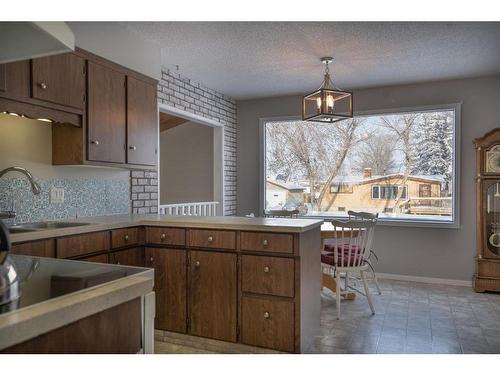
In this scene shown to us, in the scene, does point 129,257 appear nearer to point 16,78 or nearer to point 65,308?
point 16,78

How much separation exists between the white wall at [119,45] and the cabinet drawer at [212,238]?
5.03 feet

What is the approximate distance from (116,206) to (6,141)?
1.13 meters

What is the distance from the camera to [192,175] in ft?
20.9

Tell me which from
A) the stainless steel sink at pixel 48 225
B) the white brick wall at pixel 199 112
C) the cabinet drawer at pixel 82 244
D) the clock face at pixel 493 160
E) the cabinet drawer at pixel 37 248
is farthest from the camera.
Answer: the clock face at pixel 493 160

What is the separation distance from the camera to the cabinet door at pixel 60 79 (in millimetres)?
2490

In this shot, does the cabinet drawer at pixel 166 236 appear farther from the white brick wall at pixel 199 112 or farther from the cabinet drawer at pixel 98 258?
the white brick wall at pixel 199 112

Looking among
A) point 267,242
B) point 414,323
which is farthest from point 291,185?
point 267,242

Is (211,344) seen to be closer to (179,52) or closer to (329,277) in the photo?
(329,277)

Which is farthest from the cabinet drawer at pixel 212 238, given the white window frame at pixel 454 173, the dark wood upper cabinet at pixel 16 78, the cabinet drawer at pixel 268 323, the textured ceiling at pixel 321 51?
the white window frame at pixel 454 173

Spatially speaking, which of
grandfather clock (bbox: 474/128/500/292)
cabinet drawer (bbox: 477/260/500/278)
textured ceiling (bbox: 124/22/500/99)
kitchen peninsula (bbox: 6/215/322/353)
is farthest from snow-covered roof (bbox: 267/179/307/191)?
kitchen peninsula (bbox: 6/215/322/353)

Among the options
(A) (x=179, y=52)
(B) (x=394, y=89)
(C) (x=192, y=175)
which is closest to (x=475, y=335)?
(B) (x=394, y=89)

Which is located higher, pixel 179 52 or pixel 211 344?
pixel 179 52

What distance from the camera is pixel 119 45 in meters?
3.19

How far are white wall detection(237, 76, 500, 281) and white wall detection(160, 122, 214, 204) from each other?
242cm
